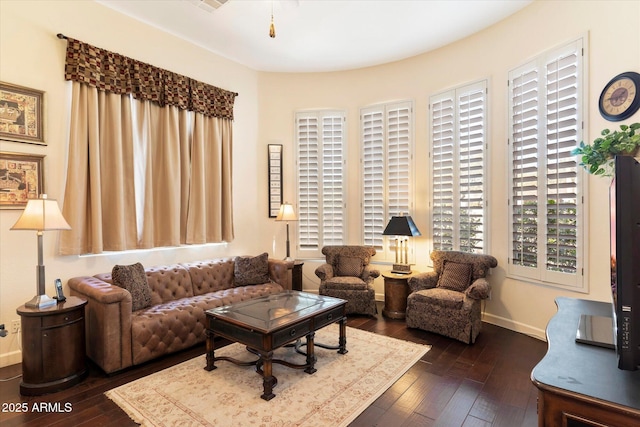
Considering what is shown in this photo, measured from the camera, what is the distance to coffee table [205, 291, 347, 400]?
97.7 inches

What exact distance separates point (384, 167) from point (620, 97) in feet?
9.29

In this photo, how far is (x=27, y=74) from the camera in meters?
3.07

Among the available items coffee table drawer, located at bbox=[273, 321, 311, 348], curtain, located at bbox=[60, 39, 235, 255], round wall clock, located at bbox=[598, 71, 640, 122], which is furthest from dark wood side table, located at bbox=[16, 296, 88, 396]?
round wall clock, located at bbox=[598, 71, 640, 122]

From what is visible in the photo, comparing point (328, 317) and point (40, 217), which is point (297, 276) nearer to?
point (328, 317)

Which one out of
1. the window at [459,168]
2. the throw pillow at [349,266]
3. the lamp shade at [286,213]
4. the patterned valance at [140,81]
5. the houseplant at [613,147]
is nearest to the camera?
the houseplant at [613,147]

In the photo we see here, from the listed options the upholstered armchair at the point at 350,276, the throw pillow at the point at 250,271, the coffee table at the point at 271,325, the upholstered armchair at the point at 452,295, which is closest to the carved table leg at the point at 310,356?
the coffee table at the point at 271,325

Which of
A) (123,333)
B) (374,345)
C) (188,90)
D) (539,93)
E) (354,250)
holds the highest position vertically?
(188,90)

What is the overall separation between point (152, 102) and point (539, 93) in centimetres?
450

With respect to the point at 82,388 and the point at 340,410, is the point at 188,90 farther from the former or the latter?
the point at 340,410

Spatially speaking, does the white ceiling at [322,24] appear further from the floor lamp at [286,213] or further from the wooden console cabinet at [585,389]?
the wooden console cabinet at [585,389]

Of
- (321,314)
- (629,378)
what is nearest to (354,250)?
(321,314)

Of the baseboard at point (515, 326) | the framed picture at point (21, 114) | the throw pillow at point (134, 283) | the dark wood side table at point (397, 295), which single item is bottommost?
the baseboard at point (515, 326)

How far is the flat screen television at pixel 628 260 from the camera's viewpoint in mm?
1124

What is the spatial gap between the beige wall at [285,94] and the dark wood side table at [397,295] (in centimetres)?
66
